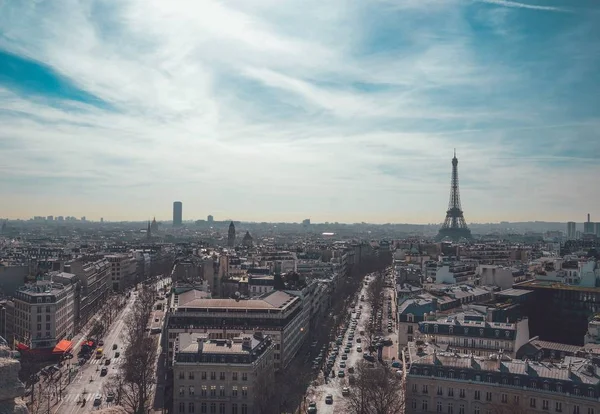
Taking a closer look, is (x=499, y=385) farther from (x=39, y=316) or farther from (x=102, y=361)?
(x=39, y=316)

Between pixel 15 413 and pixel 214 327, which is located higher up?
pixel 15 413

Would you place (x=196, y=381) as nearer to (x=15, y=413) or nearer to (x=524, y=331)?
(x=524, y=331)

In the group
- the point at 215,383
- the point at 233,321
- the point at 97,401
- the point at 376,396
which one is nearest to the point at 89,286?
the point at 233,321

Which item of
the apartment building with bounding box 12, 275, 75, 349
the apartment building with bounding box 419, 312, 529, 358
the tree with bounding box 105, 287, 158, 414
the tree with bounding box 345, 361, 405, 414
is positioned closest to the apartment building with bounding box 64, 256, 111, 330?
the apartment building with bounding box 12, 275, 75, 349

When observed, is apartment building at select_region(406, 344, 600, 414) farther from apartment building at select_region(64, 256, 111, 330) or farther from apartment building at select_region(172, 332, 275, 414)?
apartment building at select_region(64, 256, 111, 330)

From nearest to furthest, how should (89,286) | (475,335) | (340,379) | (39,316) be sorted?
(475,335)
(340,379)
(39,316)
(89,286)

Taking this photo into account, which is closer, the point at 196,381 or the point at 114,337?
the point at 196,381

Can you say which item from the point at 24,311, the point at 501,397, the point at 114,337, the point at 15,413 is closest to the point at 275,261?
the point at 114,337

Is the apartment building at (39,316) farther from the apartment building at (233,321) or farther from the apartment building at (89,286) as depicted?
the apartment building at (233,321)
